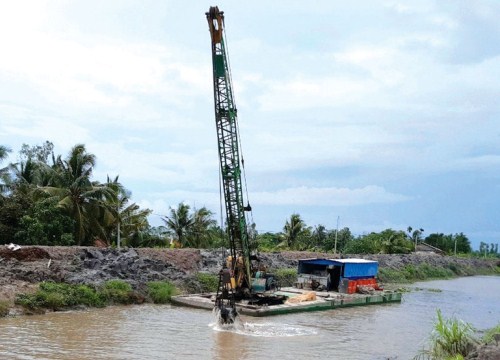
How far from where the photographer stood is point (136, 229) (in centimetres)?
3978

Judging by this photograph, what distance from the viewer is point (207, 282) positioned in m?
29.6

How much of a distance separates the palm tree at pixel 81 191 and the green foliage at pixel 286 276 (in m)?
11.2

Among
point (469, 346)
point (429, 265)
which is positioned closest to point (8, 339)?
point (469, 346)

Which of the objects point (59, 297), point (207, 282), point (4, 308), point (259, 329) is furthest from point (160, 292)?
point (259, 329)

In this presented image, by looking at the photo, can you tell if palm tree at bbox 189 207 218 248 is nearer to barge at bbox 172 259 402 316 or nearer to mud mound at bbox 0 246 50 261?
barge at bbox 172 259 402 316

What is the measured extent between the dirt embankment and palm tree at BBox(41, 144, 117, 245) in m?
4.76

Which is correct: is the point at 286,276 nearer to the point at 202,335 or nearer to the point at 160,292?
the point at 160,292

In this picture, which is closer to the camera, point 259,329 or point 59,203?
point 259,329

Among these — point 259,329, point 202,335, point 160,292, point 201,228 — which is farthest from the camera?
point 201,228

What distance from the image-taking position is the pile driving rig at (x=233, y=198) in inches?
922

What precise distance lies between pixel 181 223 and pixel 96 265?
1745 centimetres

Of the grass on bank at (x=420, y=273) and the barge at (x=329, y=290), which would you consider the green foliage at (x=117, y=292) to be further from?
the grass on bank at (x=420, y=273)

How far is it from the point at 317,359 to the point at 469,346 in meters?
5.95

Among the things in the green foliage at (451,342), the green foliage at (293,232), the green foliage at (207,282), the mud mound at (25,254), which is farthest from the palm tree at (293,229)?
the green foliage at (451,342)
